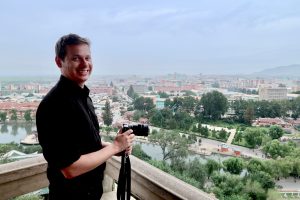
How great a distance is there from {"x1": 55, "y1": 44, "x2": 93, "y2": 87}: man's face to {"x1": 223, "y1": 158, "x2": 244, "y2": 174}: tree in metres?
1.77

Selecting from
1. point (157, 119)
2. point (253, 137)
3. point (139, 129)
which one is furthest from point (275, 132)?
point (139, 129)

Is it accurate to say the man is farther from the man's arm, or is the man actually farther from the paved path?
the paved path

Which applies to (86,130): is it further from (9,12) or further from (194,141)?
(9,12)

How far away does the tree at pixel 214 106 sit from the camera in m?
3.01

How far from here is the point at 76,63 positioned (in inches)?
37.5

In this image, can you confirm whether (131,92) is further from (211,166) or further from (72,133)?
(72,133)

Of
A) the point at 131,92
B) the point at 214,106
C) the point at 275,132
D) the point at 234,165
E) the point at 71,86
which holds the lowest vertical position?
the point at 234,165

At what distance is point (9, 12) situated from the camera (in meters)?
3.36

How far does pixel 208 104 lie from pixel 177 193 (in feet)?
6.94

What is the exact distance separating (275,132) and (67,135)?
216cm

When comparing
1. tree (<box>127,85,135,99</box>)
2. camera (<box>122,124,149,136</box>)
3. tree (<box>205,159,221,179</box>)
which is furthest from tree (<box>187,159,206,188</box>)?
tree (<box>127,85,135,99</box>)

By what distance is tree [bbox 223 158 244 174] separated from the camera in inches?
94.9

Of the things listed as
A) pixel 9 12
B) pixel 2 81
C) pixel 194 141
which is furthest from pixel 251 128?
pixel 9 12

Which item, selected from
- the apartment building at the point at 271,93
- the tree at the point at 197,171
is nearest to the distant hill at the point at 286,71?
the apartment building at the point at 271,93
